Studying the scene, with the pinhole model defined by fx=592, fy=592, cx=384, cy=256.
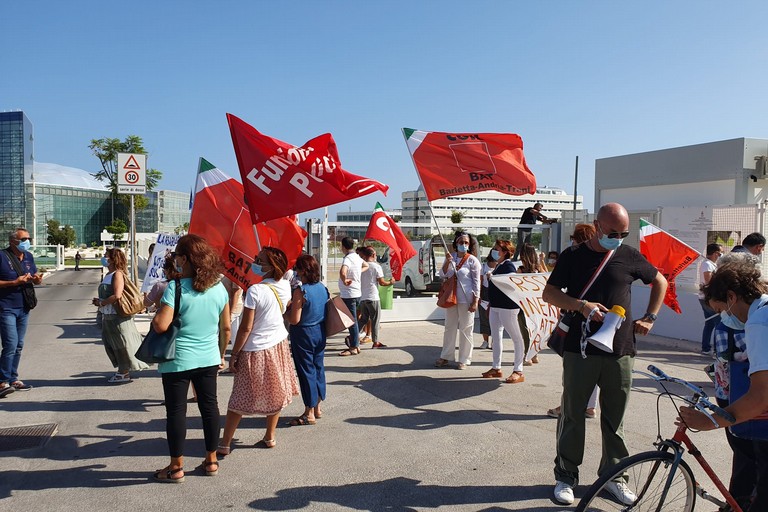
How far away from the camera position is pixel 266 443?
535 centimetres

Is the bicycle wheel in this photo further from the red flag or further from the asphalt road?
the red flag

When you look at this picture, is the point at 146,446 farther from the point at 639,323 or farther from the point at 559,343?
the point at 639,323

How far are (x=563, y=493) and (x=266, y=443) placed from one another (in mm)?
2606

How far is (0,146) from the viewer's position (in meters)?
93.2

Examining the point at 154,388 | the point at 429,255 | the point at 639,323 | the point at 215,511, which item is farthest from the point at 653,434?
the point at 429,255

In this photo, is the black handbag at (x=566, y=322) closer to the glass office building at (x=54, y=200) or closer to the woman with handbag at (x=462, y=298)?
the woman with handbag at (x=462, y=298)

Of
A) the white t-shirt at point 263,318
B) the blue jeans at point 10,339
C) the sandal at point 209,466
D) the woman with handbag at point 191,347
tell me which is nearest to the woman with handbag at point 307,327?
the white t-shirt at point 263,318

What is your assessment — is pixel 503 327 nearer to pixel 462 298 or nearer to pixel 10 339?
pixel 462 298

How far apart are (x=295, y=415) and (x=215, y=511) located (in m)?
2.33

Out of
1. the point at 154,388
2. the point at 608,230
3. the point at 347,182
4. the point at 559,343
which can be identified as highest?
the point at 347,182

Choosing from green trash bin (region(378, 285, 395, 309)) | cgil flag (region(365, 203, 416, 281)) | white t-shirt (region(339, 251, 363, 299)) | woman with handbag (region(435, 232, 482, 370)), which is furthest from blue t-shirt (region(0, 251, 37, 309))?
green trash bin (region(378, 285, 395, 309))

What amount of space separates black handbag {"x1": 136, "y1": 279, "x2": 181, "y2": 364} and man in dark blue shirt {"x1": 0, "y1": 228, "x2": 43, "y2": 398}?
3.42m

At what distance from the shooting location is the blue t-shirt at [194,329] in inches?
175

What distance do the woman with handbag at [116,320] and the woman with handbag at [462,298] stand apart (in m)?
4.22
